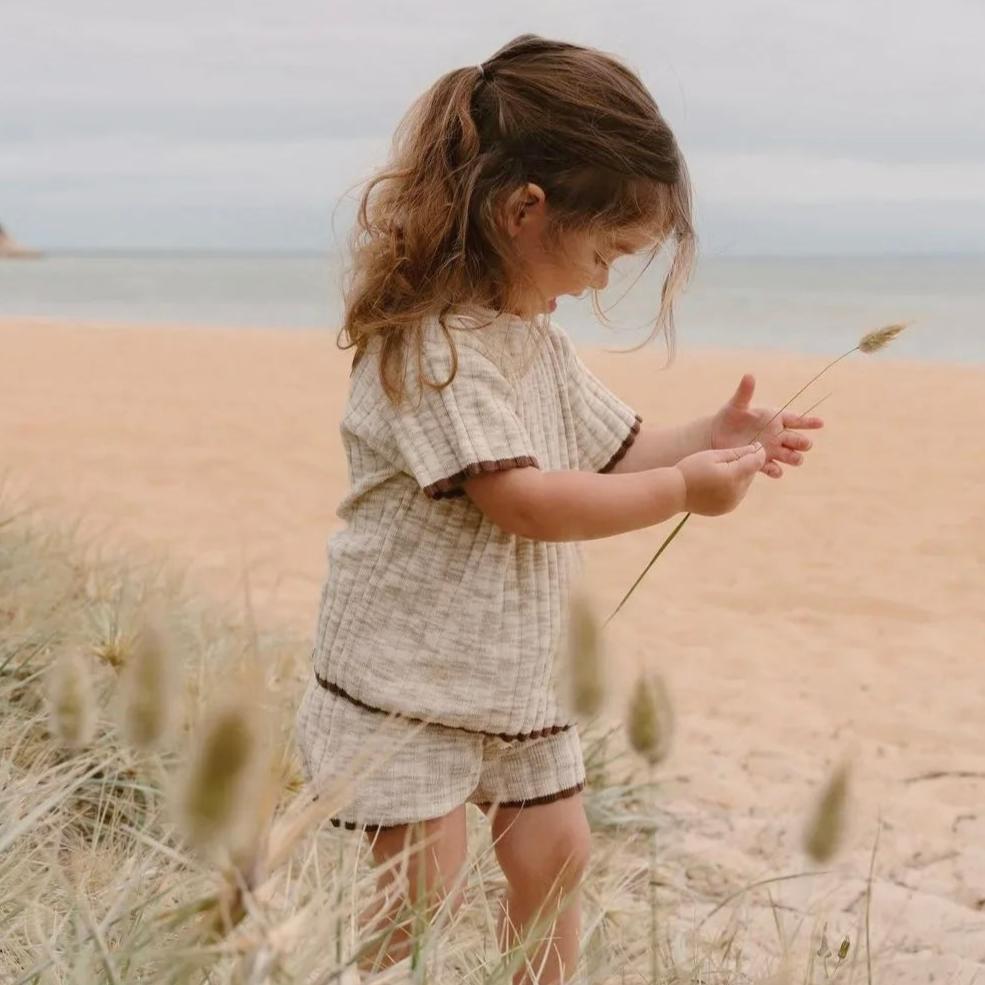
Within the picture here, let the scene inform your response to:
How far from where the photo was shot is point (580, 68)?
72.6 inches

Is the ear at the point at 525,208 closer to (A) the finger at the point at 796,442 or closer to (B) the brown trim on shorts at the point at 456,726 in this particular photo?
(A) the finger at the point at 796,442

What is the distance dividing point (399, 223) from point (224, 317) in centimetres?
3225

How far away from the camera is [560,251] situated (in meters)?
1.78

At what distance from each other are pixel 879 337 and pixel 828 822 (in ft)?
1.90

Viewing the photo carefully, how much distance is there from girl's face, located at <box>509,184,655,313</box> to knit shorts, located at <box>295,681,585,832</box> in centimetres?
56

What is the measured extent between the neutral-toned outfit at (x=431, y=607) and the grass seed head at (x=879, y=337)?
437 mm

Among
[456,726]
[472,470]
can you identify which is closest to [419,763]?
[456,726]

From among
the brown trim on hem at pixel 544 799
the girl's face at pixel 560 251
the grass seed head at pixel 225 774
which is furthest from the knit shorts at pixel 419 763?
the grass seed head at pixel 225 774

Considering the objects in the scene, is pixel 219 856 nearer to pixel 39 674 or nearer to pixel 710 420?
pixel 710 420

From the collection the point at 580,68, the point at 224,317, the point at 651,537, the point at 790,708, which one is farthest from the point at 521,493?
the point at 224,317

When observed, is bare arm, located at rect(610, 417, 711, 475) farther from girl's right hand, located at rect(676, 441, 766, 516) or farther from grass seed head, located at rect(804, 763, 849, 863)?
grass seed head, located at rect(804, 763, 849, 863)

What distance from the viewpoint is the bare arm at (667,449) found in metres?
2.03

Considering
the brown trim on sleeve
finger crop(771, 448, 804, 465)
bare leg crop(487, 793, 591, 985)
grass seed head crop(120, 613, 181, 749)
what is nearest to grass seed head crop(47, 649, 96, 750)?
grass seed head crop(120, 613, 181, 749)

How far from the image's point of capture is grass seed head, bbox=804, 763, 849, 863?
104cm
